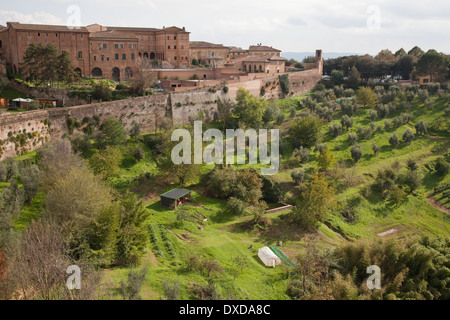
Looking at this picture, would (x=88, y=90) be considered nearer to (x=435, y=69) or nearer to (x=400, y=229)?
(x=400, y=229)

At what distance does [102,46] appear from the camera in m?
55.1

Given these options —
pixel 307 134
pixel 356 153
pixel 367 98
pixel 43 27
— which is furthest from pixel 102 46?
pixel 367 98

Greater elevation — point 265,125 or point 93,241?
point 265,125

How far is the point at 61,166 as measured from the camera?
2508 centimetres

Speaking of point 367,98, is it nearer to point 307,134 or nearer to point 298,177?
point 307,134

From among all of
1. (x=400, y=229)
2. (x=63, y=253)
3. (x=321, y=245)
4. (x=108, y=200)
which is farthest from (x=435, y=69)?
(x=63, y=253)

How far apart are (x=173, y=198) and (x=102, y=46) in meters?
36.8

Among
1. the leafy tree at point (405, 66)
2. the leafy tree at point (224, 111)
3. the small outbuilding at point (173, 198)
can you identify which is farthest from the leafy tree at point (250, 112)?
the leafy tree at point (405, 66)

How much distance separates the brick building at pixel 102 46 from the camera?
49594mm

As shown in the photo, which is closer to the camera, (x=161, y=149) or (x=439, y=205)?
(x=439, y=205)

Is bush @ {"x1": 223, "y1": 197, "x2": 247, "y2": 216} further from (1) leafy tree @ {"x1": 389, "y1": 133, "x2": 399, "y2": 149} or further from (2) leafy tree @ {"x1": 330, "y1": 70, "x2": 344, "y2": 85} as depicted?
(2) leafy tree @ {"x1": 330, "y1": 70, "x2": 344, "y2": 85}

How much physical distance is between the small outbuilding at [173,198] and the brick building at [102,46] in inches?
1284

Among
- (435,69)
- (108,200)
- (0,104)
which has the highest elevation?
(435,69)
